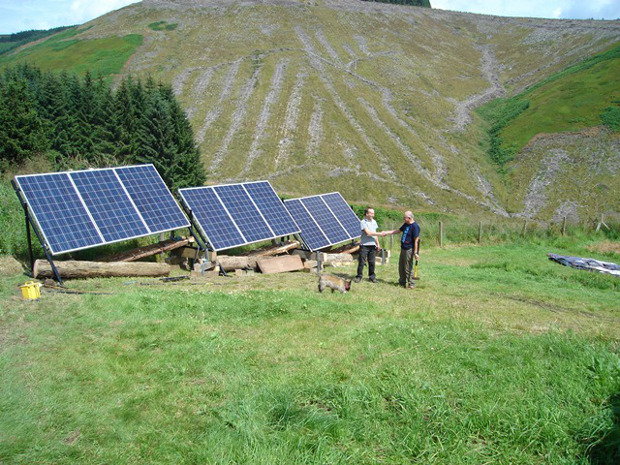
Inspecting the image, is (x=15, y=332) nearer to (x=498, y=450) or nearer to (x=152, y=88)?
(x=498, y=450)

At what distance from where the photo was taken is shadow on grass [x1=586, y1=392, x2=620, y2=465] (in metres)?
4.86

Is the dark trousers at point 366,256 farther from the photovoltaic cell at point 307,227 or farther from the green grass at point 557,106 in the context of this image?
the green grass at point 557,106

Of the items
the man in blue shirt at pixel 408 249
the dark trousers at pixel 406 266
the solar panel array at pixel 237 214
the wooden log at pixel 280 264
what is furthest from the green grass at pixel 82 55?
the dark trousers at pixel 406 266

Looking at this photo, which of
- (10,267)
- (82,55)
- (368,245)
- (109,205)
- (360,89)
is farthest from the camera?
(82,55)

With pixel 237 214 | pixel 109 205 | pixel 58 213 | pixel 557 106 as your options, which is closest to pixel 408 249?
pixel 237 214

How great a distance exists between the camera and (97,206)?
14328mm

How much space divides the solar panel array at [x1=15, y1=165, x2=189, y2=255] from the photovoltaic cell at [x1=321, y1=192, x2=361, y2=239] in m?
7.48

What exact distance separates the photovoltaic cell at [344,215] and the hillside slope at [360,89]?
28619 millimetres

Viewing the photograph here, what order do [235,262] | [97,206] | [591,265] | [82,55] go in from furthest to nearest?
[82,55], [591,265], [235,262], [97,206]

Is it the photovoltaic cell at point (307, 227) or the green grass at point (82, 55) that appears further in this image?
the green grass at point (82, 55)

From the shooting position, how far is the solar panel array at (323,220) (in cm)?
1842

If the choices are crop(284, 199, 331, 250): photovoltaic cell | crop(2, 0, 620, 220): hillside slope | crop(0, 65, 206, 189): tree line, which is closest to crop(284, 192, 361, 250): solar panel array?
crop(284, 199, 331, 250): photovoltaic cell

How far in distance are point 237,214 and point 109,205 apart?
454cm

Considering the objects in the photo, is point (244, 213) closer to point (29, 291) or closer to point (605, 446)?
point (29, 291)
